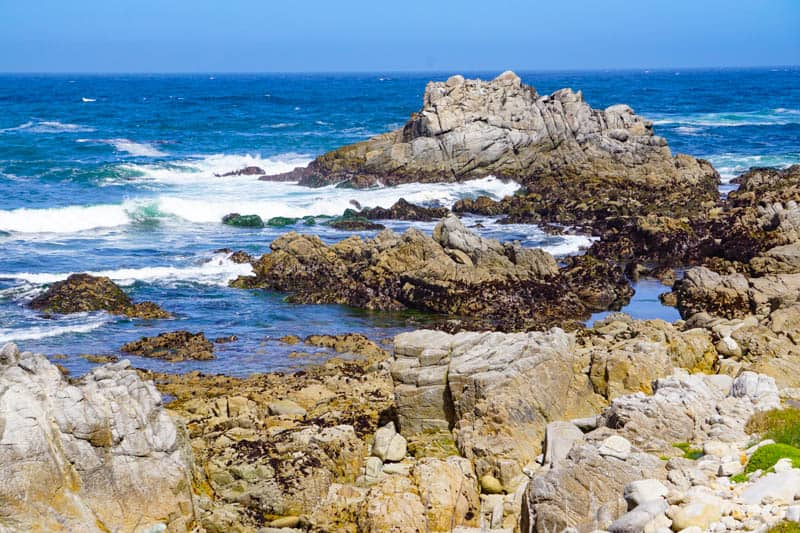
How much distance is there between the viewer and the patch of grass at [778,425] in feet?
37.7

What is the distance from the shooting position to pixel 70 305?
27125 millimetres

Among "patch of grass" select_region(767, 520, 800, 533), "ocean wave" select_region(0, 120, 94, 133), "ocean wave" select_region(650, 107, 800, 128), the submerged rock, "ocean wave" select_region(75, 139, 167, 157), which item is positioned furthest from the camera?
"ocean wave" select_region(650, 107, 800, 128)

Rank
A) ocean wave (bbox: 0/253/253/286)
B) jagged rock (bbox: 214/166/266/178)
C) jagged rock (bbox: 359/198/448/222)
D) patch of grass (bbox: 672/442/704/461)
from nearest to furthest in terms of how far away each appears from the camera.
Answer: patch of grass (bbox: 672/442/704/461) < ocean wave (bbox: 0/253/253/286) < jagged rock (bbox: 359/198/448/222) < jagged rock (bbox: 214/166/266/178)

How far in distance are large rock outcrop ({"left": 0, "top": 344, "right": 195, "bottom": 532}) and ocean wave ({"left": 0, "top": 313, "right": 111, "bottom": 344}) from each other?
11.6 meters

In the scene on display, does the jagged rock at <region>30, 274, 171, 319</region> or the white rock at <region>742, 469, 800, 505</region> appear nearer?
the white rock at <region>742, 469, 800, 505</region>

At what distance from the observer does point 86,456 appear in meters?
12.3

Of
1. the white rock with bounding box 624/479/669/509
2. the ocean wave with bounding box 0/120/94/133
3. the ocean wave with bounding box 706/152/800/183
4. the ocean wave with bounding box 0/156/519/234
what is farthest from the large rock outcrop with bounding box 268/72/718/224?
the white rock with bounding box 624/479/669/509

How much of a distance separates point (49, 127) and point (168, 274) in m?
54.5

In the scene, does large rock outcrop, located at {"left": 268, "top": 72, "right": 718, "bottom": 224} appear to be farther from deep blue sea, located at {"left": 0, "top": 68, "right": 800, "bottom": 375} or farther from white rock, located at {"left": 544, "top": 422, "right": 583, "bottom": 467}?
white rock, located at {"left": 544, "top": 422, "right": 583, "bottom": 467}

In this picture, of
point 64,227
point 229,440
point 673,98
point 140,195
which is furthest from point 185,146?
point 673,98

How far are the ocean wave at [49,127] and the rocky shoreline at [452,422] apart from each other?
53.9 meters

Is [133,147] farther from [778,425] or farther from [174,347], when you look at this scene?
[778,425]

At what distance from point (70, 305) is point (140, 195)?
21.9m

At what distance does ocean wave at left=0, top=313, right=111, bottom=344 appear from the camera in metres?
24.2
